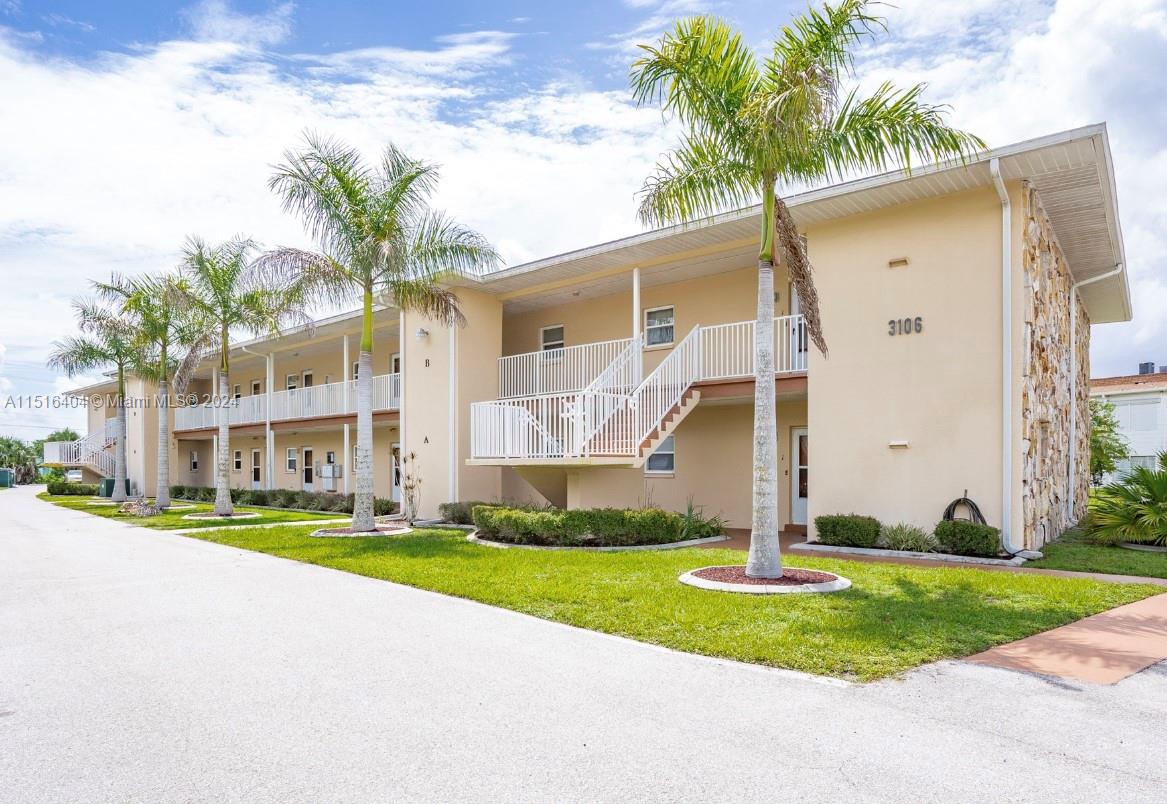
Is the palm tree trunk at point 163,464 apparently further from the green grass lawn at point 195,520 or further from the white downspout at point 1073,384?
the white downspout at point 1073,384

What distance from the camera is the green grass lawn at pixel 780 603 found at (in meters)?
5.89

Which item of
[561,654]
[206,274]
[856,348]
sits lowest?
[561,654]

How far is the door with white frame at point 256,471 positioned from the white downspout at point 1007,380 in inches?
1099

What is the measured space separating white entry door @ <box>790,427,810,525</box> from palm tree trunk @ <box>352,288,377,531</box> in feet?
27.6

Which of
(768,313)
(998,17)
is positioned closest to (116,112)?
(768,313)

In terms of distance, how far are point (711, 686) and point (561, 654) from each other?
1353mm

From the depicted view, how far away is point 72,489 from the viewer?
119ft

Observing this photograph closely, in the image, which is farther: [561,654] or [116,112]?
[116,112]

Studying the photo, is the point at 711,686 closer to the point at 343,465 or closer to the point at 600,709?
the point at 600,709

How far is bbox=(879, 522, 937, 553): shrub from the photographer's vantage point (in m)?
11.1

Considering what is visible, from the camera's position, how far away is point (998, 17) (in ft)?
34.9

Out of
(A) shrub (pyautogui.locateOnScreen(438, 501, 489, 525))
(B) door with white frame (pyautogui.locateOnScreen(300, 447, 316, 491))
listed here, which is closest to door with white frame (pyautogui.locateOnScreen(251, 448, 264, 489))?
(B) door with white frame (pyautogui.locateOnScreen(300, 447, 316, 491))

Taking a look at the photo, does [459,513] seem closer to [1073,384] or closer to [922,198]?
[922,198]

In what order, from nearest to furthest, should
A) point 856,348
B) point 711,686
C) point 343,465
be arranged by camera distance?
point 711,686 < point 856,348 < point 343,465
